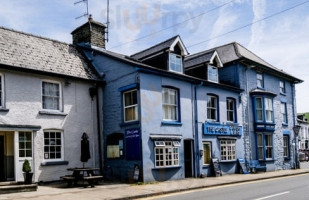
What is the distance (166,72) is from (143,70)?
1570 mm

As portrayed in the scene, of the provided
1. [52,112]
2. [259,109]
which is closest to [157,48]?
[52,112]

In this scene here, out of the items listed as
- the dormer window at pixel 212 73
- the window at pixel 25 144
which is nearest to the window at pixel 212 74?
the dormer window at pixel 212 73

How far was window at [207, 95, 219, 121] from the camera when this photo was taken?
20297mm

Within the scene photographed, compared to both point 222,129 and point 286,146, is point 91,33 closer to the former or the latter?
point 222,129

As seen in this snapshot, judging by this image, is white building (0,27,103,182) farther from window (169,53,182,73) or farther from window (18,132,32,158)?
window (169,53,182,73)

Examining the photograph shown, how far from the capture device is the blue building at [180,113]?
53.5ft

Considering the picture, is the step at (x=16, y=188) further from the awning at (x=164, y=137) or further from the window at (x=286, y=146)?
the window at (x=286, y=146)

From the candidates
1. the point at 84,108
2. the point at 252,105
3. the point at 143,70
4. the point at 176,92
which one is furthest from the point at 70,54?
the point at 252,105

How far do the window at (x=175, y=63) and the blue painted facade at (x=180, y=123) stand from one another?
0.80 meters

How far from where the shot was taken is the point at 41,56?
662 inches

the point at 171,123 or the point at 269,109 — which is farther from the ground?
the point at 269,109

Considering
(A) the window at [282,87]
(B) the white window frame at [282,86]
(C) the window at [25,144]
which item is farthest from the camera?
(A) the window at [282,87]

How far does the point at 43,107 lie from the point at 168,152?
694 centimetres

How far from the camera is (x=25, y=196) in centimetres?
1148
